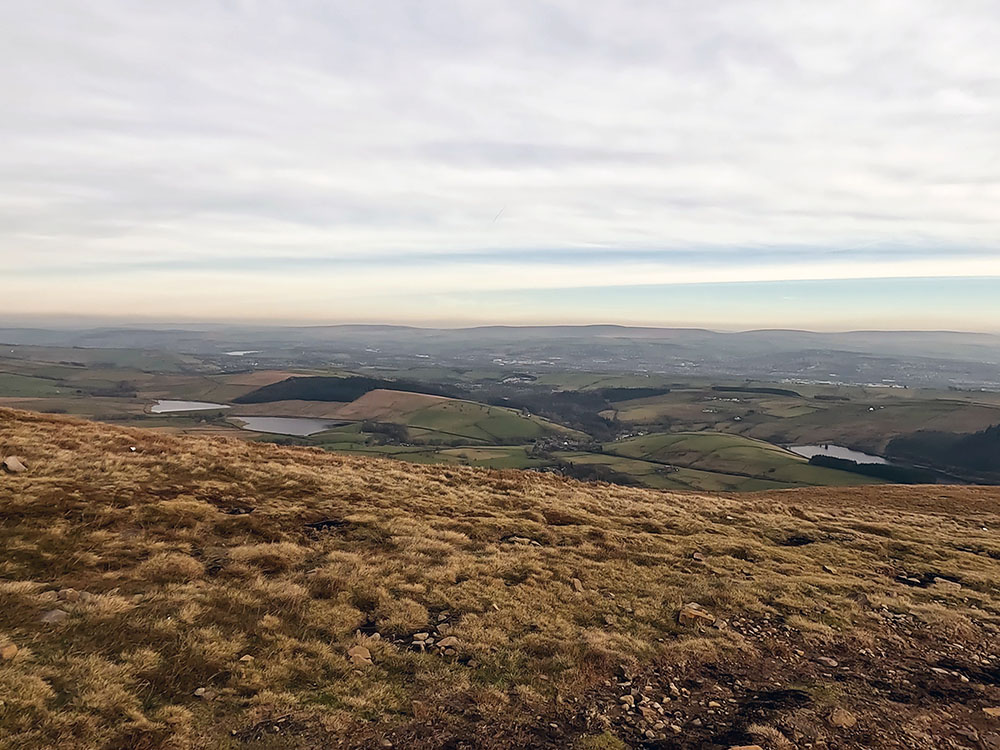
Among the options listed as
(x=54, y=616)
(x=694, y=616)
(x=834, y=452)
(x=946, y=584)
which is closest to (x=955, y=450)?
(x=834, y=452)

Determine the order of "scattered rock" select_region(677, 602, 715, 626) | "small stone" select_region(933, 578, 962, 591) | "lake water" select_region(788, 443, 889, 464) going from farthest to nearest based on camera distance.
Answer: "lake water" select_region(788, 443, 889, 464)
"small stone" select_region(933, 578, 962, 591)
"scattered rock" select_region(677, 602, 715, 626)

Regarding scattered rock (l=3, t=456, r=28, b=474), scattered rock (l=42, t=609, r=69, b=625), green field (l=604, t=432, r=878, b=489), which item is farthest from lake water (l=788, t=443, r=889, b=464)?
scattered rock (l=42, t=609, r=69, b=625)

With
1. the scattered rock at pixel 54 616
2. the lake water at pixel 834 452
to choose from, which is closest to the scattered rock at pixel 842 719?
the scattered rock at pixel 54 616

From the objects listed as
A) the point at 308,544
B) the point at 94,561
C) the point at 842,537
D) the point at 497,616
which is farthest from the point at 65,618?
the point at 842,537

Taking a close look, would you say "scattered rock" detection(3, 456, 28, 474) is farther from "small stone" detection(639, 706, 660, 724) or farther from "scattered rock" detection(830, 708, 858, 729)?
"scattered rock" detection(830, 708, 858, 729)

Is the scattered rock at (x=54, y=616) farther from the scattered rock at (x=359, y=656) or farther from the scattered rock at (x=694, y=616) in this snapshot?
the scattered rock at (x=694, y=616)

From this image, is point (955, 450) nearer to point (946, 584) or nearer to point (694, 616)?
point (946, 584)
